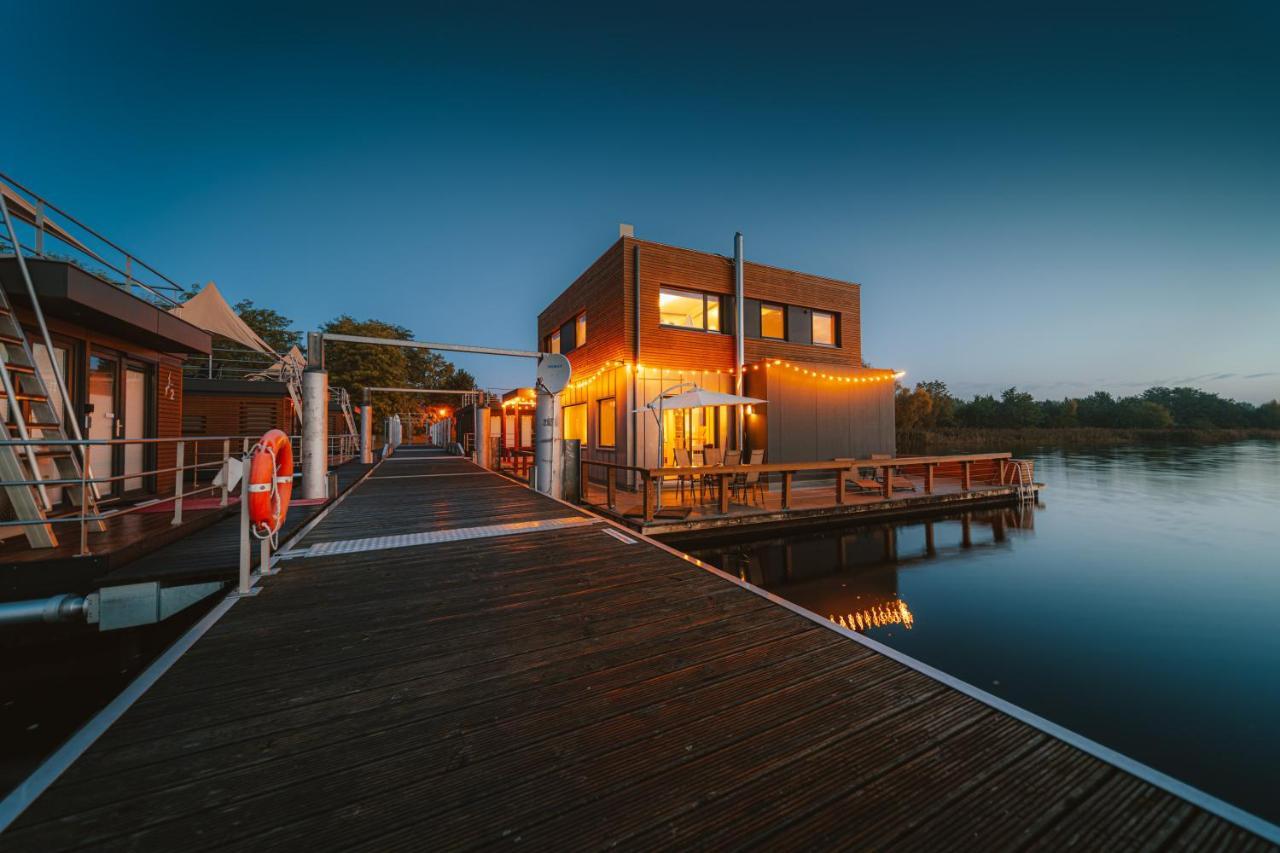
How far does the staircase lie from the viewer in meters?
3.68

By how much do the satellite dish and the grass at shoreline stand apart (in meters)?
35.0

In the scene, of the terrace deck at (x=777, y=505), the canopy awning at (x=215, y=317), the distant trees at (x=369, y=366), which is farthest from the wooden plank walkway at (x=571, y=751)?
the distant trees at (x=369, y=366)

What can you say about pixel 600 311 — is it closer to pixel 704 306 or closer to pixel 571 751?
pixel 704 306

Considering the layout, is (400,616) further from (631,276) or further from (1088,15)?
(1088,15)

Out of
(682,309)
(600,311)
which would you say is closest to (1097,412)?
(682,309)

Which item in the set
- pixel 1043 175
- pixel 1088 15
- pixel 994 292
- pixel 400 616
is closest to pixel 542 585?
pixel 400 616

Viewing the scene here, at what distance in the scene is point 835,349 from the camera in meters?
13.4

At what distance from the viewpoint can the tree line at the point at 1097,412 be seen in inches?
2210

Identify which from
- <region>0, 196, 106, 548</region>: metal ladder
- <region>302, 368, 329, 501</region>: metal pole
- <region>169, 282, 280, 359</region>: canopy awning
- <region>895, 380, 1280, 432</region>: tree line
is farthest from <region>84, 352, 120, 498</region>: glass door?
<region>895, 380, 1280, 432</region>: tree line

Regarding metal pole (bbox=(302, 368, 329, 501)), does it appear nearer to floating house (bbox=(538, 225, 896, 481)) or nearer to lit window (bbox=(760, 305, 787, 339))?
floating house (bbox=(538, 225, 896, 481))

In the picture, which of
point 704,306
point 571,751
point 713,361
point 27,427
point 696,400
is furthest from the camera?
point 704,306

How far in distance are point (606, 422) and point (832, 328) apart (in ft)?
25.3

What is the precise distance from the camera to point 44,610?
315 centimetres

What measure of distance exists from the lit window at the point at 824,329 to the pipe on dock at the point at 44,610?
47.0 feet
